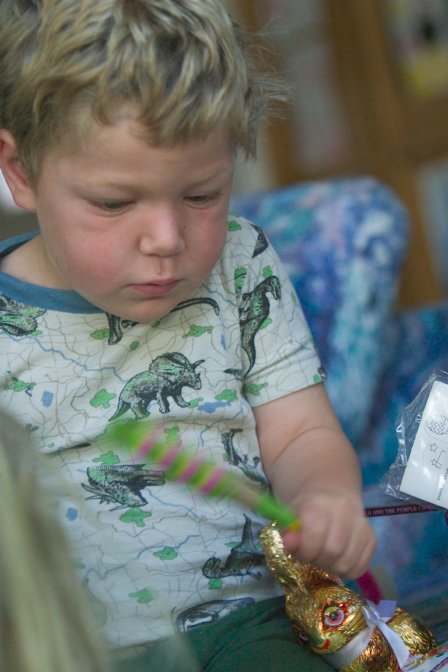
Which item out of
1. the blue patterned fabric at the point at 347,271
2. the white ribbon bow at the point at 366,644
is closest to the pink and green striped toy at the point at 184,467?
the white ribbon bow at the point at 366,644

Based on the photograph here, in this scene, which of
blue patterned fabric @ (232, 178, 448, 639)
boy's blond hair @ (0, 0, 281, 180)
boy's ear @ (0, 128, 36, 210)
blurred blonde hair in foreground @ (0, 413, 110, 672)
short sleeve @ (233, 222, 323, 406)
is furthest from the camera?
blue patterned fabric @ (232, 178, 448, 639)

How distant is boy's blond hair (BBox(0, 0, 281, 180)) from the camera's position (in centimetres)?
92

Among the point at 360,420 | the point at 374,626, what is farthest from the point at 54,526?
the point at 360,420

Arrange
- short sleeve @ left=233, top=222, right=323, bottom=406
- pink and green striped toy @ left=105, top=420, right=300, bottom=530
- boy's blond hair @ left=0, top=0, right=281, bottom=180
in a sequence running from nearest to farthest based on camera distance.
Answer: pink and green striped toy @ left=105, top=420, right=300, bottom=530
boy's blond hair @ left=0, top=0, right=281, bottom=180
short sleeve @ left=233, top=222, right=323, bottom=406

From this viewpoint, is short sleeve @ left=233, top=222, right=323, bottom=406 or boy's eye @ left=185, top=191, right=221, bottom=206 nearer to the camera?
boy's eye @ left=185, top=191, right=221, bottom=206

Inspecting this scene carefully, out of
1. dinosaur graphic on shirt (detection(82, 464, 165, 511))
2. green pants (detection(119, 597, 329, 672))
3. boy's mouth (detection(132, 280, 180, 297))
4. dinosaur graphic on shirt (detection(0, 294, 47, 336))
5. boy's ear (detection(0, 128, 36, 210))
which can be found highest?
boy's ear (detection(0, 128, 36, 210))

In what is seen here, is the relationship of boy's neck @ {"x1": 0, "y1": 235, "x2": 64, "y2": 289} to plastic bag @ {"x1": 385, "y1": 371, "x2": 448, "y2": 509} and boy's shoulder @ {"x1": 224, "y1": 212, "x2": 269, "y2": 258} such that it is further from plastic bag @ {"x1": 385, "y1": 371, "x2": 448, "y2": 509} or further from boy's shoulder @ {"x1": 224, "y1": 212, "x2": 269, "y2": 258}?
plastic bag @ {"x1": 385, "y1": 371, "x2": 448, "y2": 509}

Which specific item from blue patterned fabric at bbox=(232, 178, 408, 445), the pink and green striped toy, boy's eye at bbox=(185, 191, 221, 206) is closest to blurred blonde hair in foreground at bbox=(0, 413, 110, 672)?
the pink and green striped toy

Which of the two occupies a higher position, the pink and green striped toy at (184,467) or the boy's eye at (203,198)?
the boy's eye at (203,198)

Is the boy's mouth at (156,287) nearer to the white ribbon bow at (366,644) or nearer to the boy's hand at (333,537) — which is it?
the boy's hand at (333,537)

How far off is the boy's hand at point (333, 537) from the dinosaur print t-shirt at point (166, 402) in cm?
14

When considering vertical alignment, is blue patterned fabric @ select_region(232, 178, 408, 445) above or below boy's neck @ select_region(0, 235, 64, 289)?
below

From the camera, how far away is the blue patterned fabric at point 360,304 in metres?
1.40

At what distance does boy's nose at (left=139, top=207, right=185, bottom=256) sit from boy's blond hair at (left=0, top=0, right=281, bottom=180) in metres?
0.06
